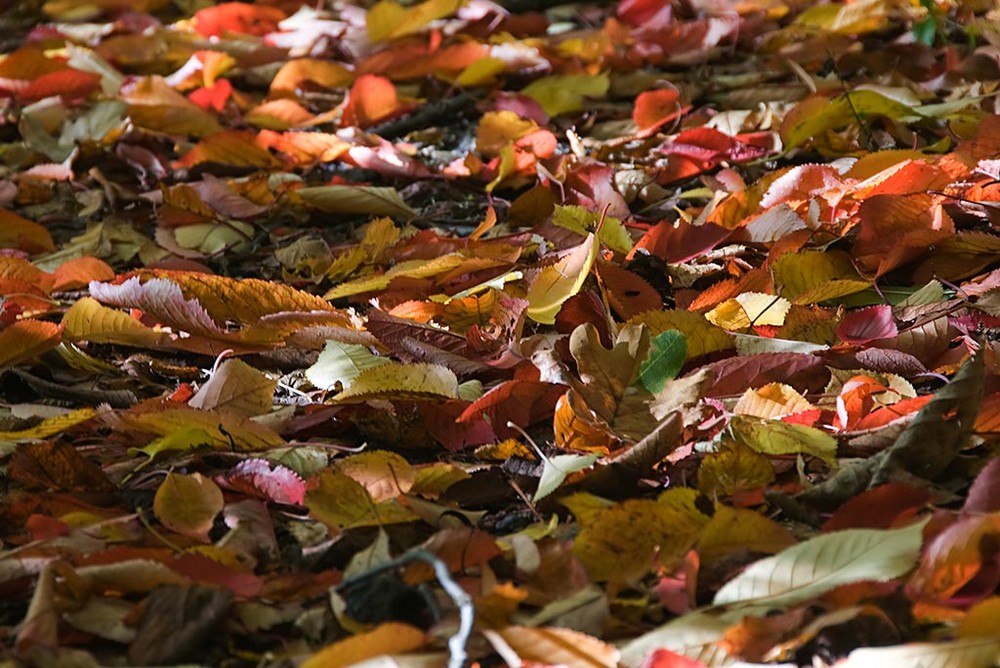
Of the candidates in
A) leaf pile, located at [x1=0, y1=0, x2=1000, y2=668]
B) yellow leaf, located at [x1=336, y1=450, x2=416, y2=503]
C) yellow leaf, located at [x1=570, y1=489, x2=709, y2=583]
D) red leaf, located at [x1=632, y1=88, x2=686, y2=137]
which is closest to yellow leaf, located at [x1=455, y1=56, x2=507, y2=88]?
leaf pile, located at [x1=0, y1=0, x2=1000, y2=668]

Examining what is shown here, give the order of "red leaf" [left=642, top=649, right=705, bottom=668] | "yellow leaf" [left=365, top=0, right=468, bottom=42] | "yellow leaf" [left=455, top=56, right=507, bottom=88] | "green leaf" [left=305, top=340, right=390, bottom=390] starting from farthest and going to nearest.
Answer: "yellow leaf" [left=365, top=0, right=468, bottom=42] < "yellow leaf" [left=455, top=56, right=507, bottom=88] < "green leaf" [left=305, top=340, right=390, bottom=390] < "red leaf" [left=642, top=649, right=705, bottom=668]

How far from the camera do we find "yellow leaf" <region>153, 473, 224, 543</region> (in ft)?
3.35

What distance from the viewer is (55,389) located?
4.25 ft

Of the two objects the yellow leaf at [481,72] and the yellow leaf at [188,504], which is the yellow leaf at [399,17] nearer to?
the yellow leaf at [481,72]

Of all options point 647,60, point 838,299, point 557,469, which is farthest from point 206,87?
point 557,469

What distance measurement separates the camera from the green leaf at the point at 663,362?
1130 millimetres

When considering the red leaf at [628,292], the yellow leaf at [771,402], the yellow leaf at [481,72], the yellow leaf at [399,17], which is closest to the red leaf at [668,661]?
the yellow leaf at [771,402]

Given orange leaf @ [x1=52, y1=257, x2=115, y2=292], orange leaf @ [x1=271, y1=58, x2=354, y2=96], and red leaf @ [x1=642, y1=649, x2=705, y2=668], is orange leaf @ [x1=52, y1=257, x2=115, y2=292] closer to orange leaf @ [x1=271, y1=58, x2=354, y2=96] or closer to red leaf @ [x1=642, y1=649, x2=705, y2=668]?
orange leaf @ [x1=271, y1=58, x2=354, y2=96]

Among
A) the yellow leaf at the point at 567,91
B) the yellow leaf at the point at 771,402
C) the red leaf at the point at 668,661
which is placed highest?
the red leaf at the point at 668,661

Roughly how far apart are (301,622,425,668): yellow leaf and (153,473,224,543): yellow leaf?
240mm

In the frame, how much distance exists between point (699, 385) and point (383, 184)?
3.11 feet

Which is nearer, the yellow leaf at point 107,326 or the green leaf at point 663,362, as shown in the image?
the green leaf at point 663,362

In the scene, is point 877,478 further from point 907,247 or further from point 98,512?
point 98,512

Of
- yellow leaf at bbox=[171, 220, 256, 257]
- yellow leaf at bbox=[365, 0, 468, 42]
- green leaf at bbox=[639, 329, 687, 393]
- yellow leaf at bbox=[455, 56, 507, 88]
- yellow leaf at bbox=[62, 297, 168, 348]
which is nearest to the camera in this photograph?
green leaf at bbox=[639, 329, 687, 393]
